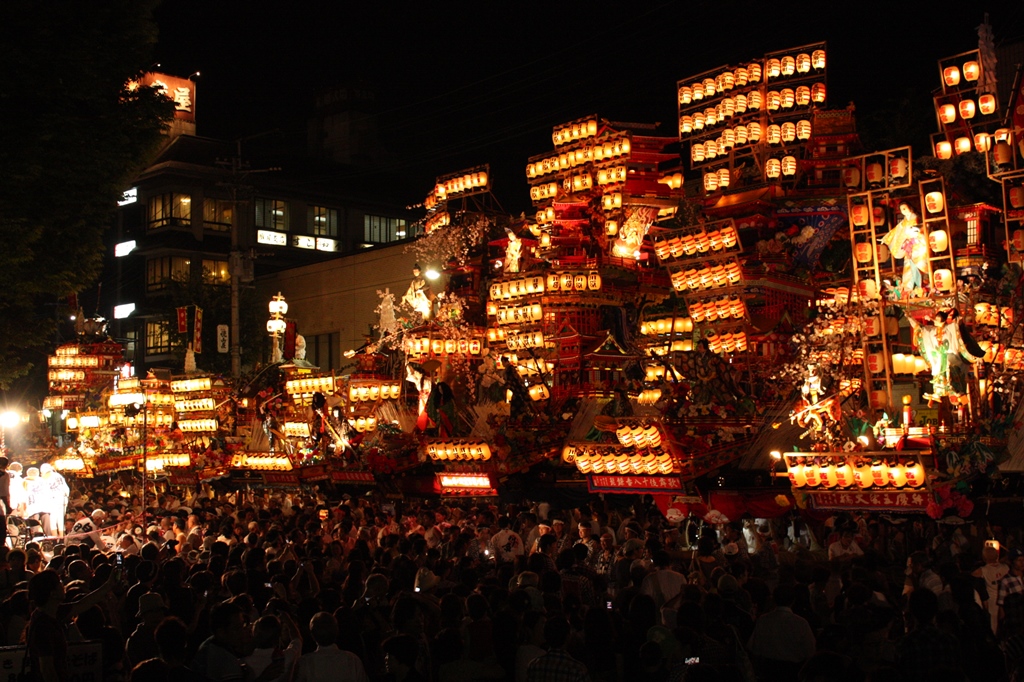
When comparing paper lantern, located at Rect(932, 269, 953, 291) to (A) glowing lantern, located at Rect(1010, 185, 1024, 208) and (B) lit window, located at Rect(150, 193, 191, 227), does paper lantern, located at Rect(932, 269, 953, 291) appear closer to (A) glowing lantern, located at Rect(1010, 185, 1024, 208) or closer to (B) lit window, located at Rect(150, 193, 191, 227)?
(A) glowing lantern, located at Rect(1010, 185, 1024, 208)

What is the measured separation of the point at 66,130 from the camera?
1484cm

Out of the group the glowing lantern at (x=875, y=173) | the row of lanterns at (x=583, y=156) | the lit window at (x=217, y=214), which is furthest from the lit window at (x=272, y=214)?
the glowing lantern at (x=875, y=173)

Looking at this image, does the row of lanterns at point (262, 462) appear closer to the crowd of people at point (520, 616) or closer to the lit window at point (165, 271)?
the crowd of people at point (520, 616)

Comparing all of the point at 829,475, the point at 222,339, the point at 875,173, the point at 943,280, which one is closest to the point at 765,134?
the point at 875,173

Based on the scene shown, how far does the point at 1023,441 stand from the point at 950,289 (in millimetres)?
3739

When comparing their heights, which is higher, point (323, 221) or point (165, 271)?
point (323, 221)

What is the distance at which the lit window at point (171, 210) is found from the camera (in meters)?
51.8

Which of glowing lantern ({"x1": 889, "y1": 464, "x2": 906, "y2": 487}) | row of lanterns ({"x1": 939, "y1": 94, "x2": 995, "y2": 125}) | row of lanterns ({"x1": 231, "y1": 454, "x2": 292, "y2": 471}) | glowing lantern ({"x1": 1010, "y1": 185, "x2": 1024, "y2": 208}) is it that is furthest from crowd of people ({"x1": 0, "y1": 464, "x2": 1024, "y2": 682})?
row of lanterns ({"x1": 231, "y1": 454, "x2": 292, "y2": 471})

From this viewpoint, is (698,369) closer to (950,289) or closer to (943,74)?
(950,289)

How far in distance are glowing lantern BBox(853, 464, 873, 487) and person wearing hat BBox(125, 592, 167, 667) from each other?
10.9 metres

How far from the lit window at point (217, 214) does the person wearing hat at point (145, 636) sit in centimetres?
4715

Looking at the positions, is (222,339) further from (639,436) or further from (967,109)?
(967,109)

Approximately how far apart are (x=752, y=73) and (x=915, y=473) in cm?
1263

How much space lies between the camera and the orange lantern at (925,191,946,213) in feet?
59.1
